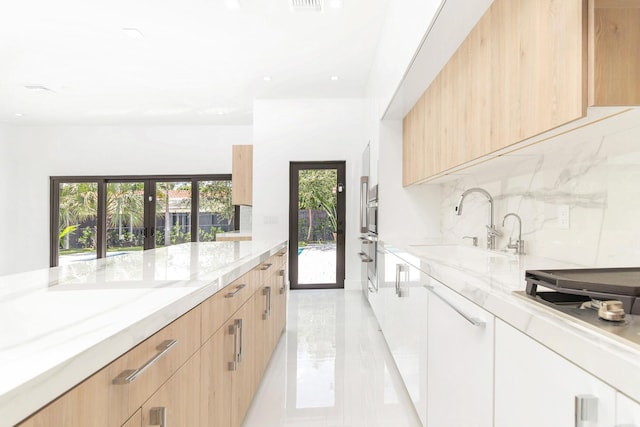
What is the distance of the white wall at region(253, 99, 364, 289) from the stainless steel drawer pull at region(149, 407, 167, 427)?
4.65 m

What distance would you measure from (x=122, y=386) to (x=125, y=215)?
708 cm

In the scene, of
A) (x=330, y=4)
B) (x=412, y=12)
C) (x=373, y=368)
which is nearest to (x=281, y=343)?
(x=373, y=368)

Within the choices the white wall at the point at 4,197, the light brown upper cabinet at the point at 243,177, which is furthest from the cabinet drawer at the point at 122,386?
the white wall at the point at 4,197

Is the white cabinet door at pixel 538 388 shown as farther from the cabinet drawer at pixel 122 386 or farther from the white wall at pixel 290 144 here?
the white wall at pixel 290 144

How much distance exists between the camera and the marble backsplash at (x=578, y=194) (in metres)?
1.31

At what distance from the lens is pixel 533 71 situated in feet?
4.29

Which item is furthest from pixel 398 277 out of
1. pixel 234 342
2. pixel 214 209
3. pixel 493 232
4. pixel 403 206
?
pixel 214 209

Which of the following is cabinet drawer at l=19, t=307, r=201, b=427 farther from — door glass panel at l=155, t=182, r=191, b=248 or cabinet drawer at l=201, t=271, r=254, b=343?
door glass panel at l=155, t=182, r=191, b=248

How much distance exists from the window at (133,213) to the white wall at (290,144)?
5.11ft

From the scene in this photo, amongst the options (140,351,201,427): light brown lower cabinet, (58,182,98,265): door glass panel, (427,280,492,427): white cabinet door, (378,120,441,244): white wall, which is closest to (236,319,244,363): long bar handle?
(140,351,201,427): light brown lower cabinet

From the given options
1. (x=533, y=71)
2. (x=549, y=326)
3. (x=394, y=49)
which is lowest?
(x=549, y=326)

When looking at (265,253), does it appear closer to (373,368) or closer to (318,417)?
(318,417)

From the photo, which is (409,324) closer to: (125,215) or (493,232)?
(493,232)

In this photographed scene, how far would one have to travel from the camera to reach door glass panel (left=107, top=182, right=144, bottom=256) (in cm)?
693
